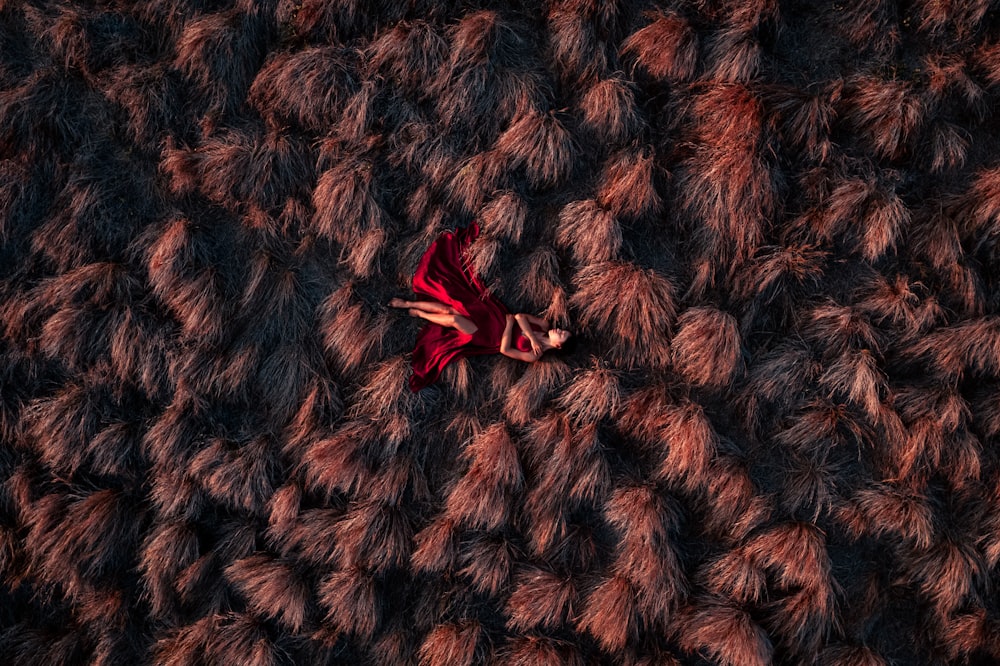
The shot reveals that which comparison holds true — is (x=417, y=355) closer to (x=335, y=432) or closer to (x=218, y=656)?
(x=335, y=432)

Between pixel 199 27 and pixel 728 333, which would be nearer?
pixel 728 333

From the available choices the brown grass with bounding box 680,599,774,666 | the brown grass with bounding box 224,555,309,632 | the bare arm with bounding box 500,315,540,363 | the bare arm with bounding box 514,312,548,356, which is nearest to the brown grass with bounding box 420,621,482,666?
the brown grass with bounding box 224,555,309,632

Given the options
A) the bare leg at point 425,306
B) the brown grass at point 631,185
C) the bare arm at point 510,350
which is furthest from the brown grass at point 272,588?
Result: the brown grass at point 631,185

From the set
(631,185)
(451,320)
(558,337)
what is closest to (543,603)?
(558,337)

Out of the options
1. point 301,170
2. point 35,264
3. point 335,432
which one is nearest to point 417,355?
point 335,432

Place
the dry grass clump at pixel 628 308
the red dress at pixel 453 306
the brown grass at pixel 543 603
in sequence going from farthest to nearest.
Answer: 1. the red dress at pixel 453 306
2. the dry grass clump at pixel 628 308
3. the brown grass at pixel 543 603

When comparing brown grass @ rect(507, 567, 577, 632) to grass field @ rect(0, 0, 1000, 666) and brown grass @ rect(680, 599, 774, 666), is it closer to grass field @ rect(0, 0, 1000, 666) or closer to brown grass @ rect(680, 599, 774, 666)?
grass field @ rect(0, 0, 1000, 666)

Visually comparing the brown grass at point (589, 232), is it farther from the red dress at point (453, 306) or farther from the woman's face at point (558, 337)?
the red dress at point (453, 306)
